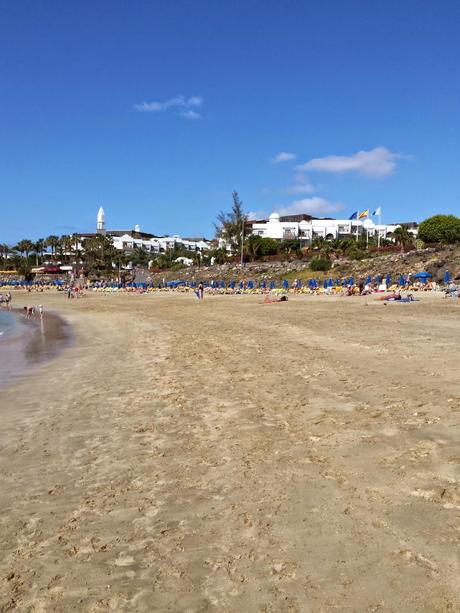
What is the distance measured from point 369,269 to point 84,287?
4654 centimetres

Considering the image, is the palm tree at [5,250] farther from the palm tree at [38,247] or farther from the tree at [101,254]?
the tree at [101,254]

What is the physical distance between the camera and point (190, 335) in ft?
55.8

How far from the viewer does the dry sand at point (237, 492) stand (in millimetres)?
3012

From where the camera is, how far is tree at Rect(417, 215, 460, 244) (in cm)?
7558

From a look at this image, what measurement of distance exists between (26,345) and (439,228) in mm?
74115

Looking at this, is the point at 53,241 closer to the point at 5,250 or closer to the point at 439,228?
the point at 5,250

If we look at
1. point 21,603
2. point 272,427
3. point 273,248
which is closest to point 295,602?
point 21,603

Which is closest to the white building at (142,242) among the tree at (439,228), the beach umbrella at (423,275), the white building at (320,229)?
the white building at (320,229)

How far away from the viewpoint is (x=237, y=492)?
4355mm

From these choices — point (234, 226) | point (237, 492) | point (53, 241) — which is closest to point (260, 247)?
point (234, 226)

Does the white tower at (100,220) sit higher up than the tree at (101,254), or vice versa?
the white tower at (100,220)

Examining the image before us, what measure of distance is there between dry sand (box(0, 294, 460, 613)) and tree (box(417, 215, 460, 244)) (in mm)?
73408

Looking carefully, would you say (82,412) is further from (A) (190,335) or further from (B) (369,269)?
(B) (369,269)

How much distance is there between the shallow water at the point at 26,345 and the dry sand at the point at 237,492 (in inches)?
123
